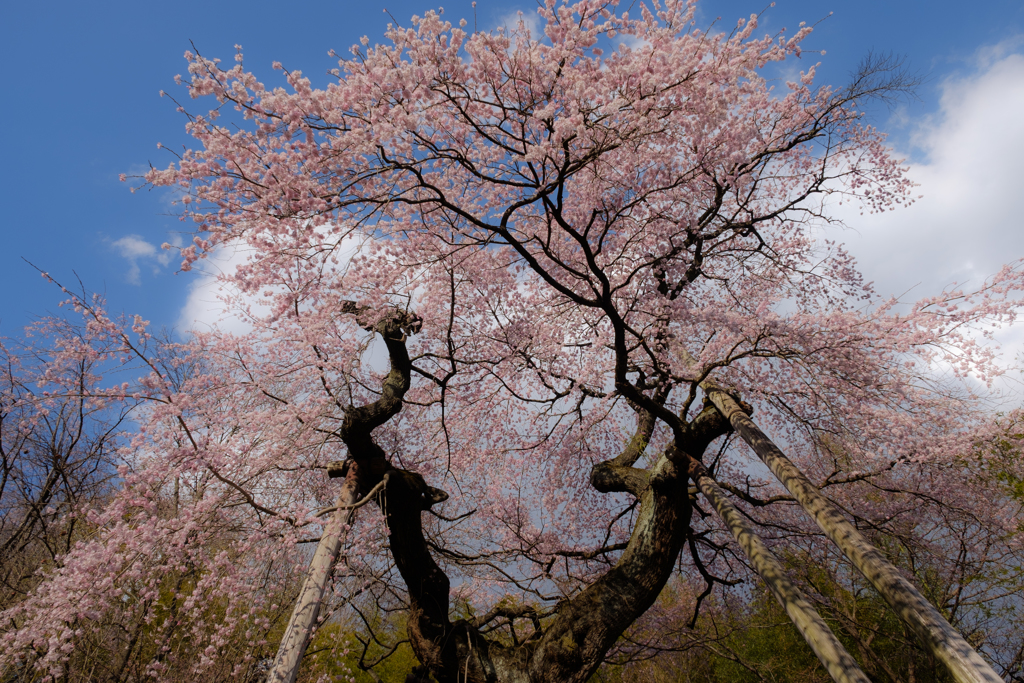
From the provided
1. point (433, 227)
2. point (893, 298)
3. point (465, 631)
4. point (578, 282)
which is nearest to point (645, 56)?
point (433, 227)

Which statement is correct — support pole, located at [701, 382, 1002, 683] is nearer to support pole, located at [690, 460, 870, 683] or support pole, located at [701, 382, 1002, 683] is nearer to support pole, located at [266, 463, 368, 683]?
support pole, located at [690, 460, 870, 683]

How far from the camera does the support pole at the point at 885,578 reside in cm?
327

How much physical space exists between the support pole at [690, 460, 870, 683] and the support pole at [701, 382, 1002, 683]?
59cm

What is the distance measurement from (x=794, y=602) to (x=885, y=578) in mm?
766

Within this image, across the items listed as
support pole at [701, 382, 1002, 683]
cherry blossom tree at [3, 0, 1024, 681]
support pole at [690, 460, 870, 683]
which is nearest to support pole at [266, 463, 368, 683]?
cherry blossom tree at [3, 0, 1024, 681]

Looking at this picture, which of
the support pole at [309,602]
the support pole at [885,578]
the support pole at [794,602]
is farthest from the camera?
the support pole at [309,602]

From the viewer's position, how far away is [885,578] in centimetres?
383

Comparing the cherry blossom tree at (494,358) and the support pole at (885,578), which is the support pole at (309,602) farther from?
the support pole at (885,578)

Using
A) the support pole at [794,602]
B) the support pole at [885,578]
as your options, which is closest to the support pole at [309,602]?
the support pole at [794,602]

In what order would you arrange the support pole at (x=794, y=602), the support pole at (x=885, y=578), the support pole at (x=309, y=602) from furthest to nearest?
the support pole at (x=309, y=602), the support pole at (x=794, y=602), the support pole at (x=885, y=578)

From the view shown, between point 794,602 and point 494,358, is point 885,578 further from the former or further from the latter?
point 494,358

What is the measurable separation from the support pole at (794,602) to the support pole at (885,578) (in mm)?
588

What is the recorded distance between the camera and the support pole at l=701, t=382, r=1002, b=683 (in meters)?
3.27

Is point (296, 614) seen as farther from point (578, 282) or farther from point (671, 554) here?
point (578, 282)
